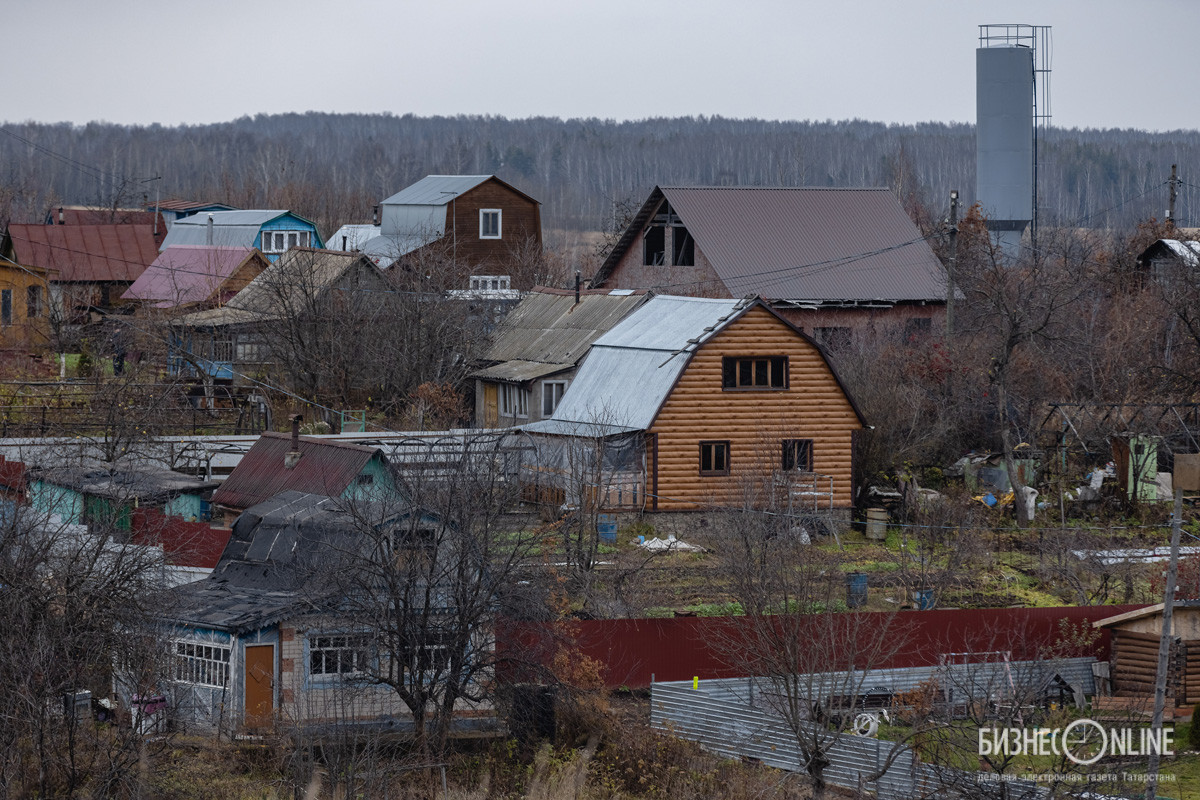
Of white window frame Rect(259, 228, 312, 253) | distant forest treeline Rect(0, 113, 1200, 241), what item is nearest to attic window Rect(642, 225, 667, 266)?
white window frame Rect(259, 228, 312, 253)

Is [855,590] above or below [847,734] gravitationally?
above

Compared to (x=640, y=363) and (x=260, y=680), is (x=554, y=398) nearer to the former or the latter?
(x=640, y=363)

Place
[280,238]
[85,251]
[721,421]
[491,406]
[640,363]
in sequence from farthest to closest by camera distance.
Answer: [280,238] → [85,251] → [491,406] → [640,363] → [721,421]

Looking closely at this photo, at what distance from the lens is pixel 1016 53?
59438mm

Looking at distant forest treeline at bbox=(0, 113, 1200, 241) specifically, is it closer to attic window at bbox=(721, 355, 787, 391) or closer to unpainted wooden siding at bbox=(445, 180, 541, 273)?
unpainted wooden siding at bbox=(445, 180, 541, 273)

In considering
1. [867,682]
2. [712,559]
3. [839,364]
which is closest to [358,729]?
[867,682]

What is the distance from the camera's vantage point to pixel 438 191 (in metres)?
56.6

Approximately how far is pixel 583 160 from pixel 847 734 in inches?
5900

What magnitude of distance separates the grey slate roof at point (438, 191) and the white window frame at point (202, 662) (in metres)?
38.3

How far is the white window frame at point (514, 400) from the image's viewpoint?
31.7 meters

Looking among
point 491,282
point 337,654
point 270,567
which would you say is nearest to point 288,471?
point 270,567

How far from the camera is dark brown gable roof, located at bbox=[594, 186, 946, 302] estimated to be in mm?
38125

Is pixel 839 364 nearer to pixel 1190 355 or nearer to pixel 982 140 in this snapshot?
pixel 1190 355

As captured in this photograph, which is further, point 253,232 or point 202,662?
point 253,232
